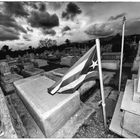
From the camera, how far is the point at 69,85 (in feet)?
7.72

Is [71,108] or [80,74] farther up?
[80,74]

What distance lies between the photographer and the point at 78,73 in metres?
2.22

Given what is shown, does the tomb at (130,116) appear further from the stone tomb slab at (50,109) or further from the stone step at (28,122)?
the stone step at (28,122)

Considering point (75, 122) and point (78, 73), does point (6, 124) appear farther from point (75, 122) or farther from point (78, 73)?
point (78, 73)

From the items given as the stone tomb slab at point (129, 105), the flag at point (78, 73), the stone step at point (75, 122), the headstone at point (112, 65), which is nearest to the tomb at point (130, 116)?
the stone tomb slab at point (129, 105)

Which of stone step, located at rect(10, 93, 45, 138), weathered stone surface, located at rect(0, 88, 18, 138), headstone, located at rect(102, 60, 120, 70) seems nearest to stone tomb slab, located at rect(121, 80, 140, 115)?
stone step, located at rect(10, 93, 45, 138)

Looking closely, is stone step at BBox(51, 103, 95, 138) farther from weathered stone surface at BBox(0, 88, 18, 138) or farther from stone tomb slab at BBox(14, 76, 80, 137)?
weathered stone surface at BBox(0, 88, 18, 138)

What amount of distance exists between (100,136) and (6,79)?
7.59m

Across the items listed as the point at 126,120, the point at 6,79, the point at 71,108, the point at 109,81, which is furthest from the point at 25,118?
the point at 109,81

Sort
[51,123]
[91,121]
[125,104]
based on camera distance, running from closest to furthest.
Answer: [125,104] < [51,123] < [91,121]

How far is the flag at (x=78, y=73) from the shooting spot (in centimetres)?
213

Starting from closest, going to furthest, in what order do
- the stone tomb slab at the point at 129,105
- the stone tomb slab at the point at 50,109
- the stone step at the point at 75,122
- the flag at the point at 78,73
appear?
the flag at the point at 78,73 < the stone tomb slab at the point at 129,105 < the stone tomb slab at the point at 50,109 < the stone step at the point at 75,122

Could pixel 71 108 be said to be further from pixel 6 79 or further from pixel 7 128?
pixel 6 79

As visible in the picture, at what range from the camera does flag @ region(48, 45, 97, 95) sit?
2135 mm
